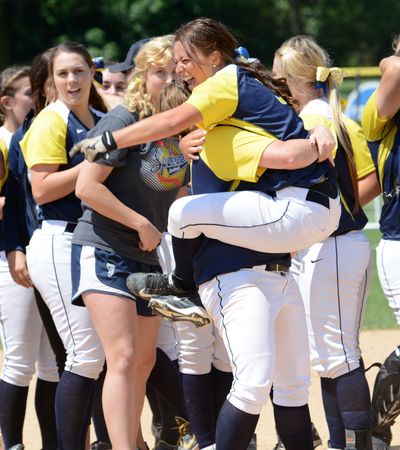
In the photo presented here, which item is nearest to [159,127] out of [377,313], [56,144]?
[56,144]

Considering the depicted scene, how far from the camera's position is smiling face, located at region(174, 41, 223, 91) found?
374 cm

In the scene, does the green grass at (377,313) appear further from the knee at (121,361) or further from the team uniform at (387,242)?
the knee at (121,361)

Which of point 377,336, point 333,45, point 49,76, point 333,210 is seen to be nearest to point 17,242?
point 49,76

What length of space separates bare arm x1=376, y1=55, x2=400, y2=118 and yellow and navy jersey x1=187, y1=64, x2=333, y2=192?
108 centimetres

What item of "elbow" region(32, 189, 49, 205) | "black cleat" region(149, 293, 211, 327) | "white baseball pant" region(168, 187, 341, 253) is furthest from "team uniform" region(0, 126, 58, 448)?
"white baseball pant" region(168, 187, 341, 253)

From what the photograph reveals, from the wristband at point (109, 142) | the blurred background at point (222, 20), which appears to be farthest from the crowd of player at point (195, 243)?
the blurred background at point (222, 20)

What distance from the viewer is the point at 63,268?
4.53 meters

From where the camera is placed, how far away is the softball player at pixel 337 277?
14.9ft

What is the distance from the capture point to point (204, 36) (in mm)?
3723

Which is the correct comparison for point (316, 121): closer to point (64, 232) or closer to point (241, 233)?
point (241, 233)

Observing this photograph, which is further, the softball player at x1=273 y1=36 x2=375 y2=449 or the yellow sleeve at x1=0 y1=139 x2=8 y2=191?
the yellow sleeve at x1=0 y1=139 x2=8 y2=191

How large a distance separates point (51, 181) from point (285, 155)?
1370 millimetres

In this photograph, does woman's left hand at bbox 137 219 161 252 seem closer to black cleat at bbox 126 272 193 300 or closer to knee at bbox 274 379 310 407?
black cleat at bbox 126 272 193 300

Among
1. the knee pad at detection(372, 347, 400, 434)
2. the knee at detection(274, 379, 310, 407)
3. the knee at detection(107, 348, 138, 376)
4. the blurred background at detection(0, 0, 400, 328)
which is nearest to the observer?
the knee at detection(274, 379, 310, 407)
